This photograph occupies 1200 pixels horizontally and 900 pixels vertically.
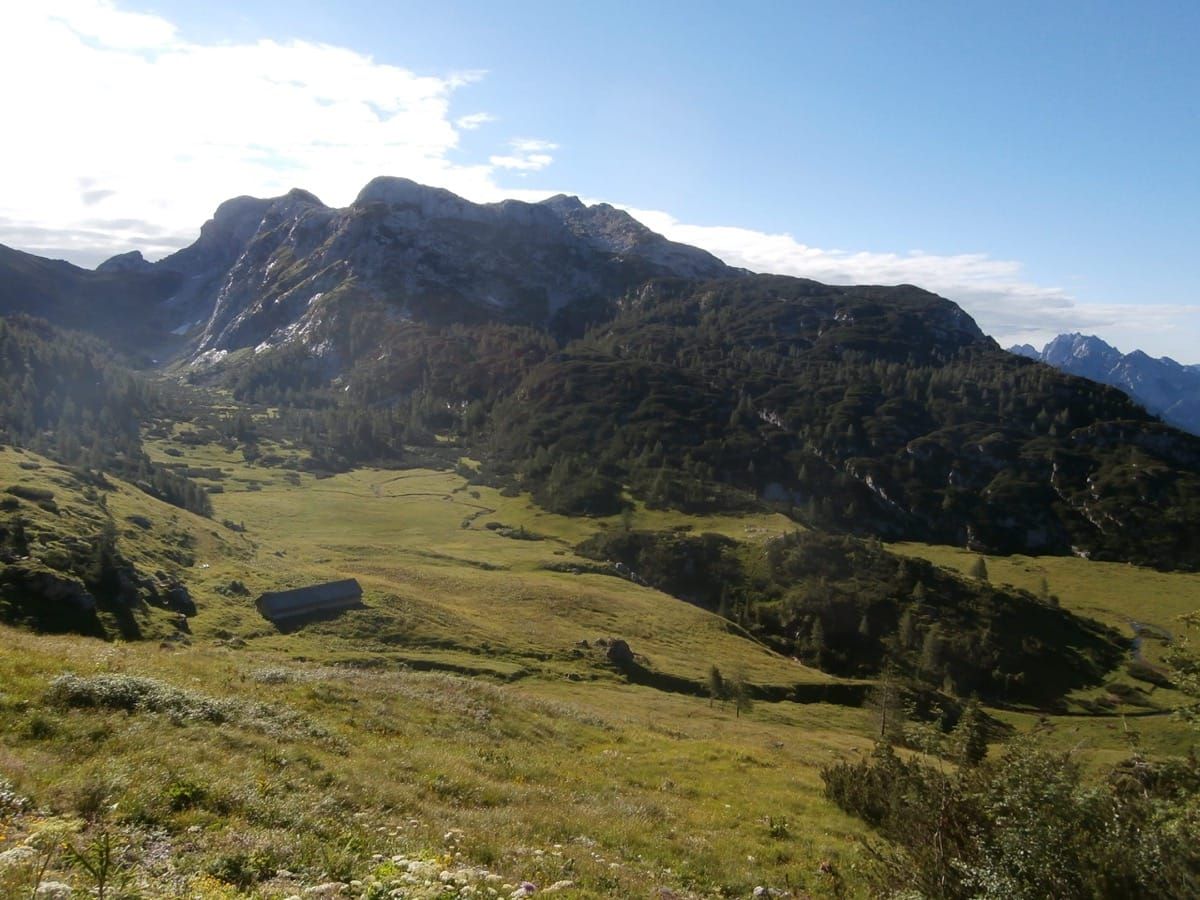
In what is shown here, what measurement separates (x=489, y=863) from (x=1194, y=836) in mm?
12080

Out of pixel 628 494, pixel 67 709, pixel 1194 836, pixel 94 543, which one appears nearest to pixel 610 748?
pixel 67 709

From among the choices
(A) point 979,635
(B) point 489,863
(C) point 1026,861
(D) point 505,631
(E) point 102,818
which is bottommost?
(A) point 979,635

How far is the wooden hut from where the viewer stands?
6091 centimetres

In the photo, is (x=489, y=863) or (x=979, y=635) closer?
(x=489, y=863)

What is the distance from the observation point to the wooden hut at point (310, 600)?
60.9m

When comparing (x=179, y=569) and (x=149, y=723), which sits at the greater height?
(x=149, y=723)

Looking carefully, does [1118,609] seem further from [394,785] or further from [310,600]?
[394,785]

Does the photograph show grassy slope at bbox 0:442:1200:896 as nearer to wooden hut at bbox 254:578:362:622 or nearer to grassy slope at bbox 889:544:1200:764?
wooden hut at bbox 254:578:362:622

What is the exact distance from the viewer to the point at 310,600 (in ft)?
207

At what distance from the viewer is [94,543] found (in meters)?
59.2

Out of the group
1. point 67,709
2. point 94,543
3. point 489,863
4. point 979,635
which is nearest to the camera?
point 489,863

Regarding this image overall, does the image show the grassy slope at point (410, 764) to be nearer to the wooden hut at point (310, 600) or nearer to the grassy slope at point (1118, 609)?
the wooden hut at point (310, 600)

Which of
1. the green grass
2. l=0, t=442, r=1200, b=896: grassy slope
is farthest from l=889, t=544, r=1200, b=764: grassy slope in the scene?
the green grass

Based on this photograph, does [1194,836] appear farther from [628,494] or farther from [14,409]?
[14,409]
